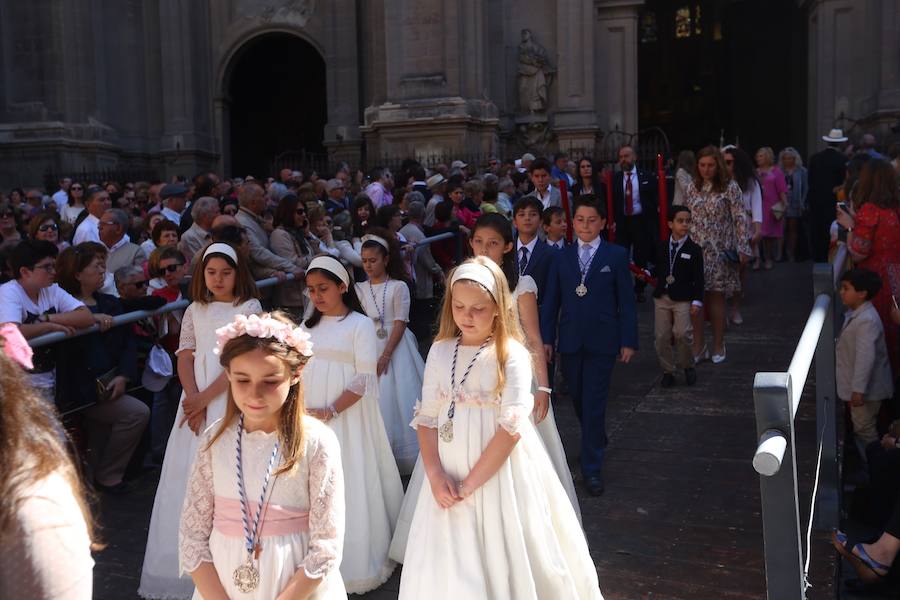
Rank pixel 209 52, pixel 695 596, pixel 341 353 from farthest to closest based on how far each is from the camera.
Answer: pixel 209 52, pixel 341 353, pixel 695 596

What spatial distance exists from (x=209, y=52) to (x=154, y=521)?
68.4 feet

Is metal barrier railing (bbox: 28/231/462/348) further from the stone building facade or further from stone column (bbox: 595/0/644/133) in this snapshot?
stone column (bbox: 595/0/644/133)

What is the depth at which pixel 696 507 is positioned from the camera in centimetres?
601

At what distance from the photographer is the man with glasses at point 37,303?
19.4 ft

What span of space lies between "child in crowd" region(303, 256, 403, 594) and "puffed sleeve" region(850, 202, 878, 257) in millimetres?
3922

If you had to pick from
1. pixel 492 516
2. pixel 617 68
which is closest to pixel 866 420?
pixel 492 516

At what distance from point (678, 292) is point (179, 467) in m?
4.90

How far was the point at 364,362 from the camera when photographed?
5238 millimetres

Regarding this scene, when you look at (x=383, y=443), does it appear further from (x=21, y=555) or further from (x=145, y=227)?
(x=145, y=227)

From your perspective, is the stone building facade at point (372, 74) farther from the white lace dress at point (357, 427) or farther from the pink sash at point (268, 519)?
the pink sash at point (268, 519)

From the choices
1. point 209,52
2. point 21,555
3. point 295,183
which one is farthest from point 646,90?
point 21,555

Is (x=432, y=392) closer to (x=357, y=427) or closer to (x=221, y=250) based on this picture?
(x=357, y=427)

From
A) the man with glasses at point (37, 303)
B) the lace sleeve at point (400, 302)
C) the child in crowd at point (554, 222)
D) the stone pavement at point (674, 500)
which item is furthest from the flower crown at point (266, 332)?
the child in crowd at point (554, 222)

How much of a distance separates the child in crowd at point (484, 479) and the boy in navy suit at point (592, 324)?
2.11 meters
